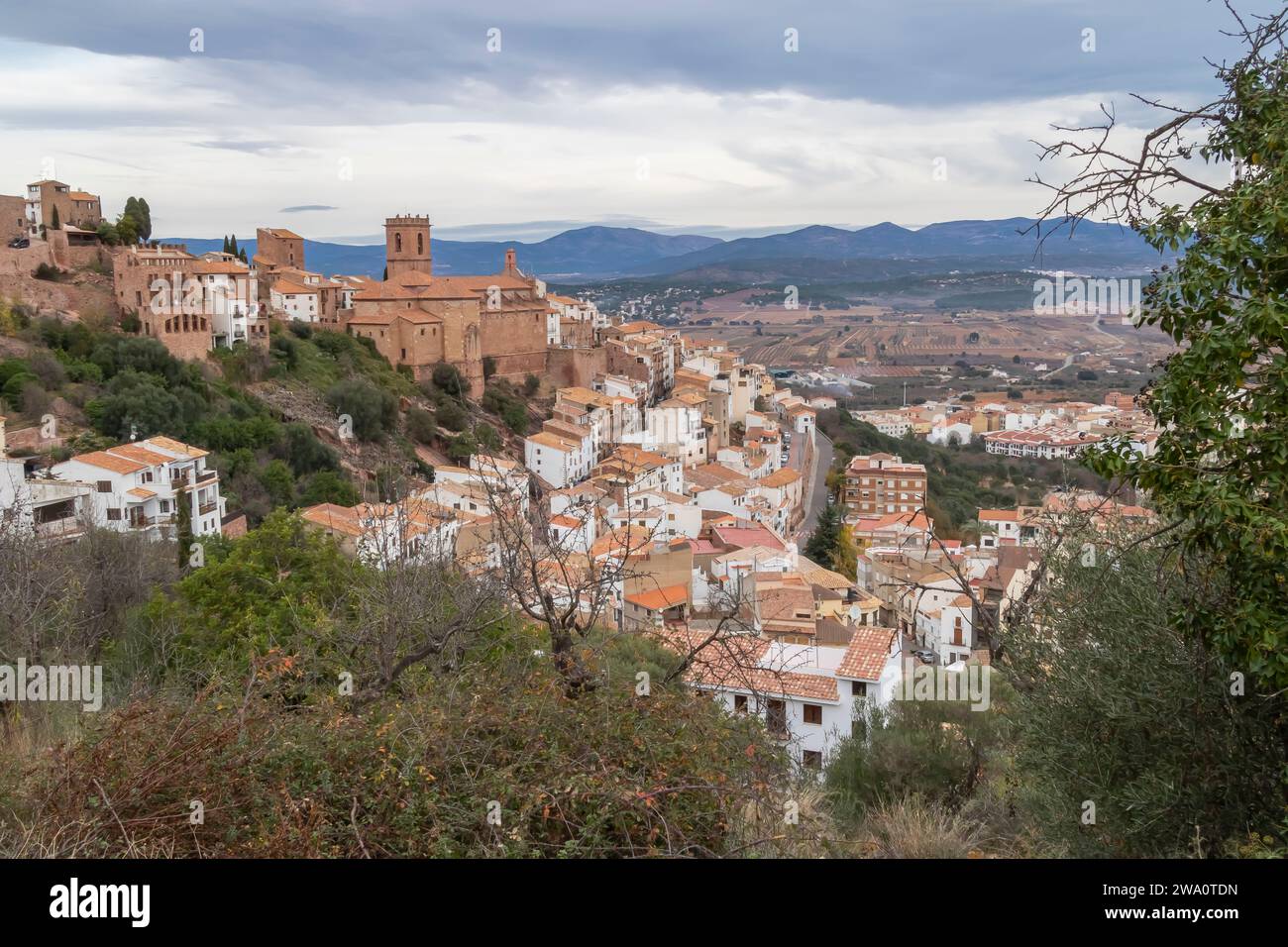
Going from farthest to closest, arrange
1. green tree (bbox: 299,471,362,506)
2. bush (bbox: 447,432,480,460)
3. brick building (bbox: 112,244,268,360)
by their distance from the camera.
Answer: bush (bbox: 447,432,480,460) → brick building (bbox: 112,244,268,360) → green tree (bbox: 299,471,362,506)

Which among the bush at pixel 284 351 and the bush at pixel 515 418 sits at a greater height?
the bush at pixel 284 351

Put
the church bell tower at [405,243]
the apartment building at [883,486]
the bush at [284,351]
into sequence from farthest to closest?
the church bell tower at [405,243]
the apartment building at [883,486]
the bush at [284,351]

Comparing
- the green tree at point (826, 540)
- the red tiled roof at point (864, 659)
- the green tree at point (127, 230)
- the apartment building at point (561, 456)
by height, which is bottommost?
the green tree at point (826, 540)

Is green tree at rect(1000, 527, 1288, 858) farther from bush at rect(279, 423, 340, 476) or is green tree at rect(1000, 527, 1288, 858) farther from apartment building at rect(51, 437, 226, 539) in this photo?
bush at rect(279, 423, 340, 476)

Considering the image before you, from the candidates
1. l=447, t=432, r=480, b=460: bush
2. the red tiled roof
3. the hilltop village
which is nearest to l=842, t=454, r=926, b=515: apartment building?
the hilltop village

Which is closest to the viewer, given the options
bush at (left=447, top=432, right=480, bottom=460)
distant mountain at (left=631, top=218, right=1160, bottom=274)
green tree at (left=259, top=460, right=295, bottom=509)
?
green tree at (left=259, top=460, right=295, bottom=509)

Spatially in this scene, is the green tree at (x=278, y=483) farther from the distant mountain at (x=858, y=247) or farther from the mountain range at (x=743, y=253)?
the distant mountain at (x=858, y=247)

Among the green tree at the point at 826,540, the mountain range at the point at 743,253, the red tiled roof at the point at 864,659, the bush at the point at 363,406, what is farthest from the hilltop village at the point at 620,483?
the mountain range at the point at 743,253
